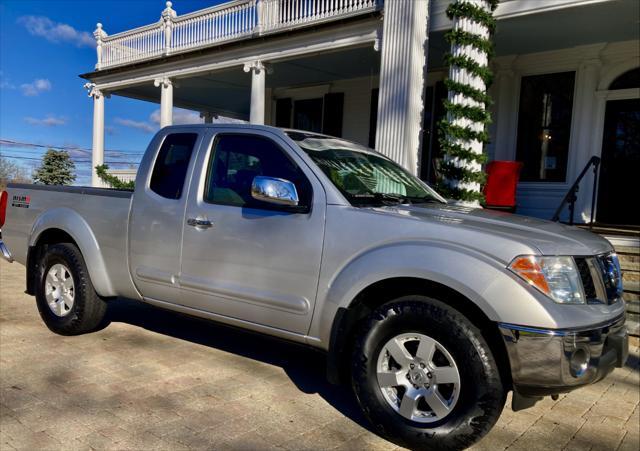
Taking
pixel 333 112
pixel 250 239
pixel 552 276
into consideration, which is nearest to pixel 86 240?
pixel 250 239

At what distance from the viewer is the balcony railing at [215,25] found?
10.8m

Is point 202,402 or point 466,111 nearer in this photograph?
point 202,402

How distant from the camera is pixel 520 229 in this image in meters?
2.88

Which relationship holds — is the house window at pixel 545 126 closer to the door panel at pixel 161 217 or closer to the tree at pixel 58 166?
the door panel at pixel 161 217

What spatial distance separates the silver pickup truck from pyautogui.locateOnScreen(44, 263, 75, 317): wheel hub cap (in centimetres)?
7

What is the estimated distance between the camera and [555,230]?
301 centimetres

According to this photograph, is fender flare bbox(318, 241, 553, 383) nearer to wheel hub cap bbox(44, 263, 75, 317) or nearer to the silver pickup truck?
the silver pickup truck

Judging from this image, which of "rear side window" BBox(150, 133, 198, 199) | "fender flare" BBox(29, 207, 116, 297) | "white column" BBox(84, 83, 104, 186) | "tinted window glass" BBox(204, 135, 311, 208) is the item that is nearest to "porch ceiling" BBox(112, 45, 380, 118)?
"white column" BBox(84, 83, 104, 186)

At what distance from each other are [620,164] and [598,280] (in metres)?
8.02

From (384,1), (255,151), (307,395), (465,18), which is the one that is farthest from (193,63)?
(307,395)

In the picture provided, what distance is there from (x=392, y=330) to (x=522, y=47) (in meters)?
8.75

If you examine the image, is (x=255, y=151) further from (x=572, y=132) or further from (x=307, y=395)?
(x=572, y=132)

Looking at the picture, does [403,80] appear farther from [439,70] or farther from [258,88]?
[258,88]

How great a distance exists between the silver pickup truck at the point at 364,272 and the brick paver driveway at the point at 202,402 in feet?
1.25
